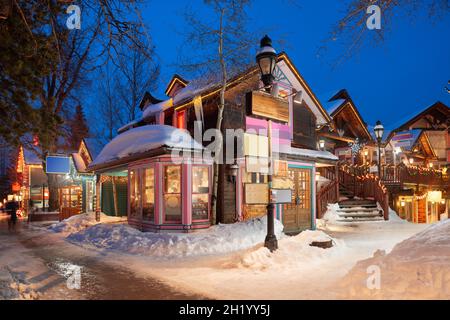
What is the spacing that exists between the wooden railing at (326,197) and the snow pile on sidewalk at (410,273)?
41.1 feet

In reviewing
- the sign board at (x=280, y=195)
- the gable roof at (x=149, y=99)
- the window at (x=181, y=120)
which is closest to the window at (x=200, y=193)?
the window at (x=181, y=120)

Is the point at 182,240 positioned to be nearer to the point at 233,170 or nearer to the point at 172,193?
the point at 172,193

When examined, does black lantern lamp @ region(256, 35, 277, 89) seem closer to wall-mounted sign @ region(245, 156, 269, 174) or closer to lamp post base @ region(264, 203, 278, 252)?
lamp post base @ region(264, 203, 278, 252)

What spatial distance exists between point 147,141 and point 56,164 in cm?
1238

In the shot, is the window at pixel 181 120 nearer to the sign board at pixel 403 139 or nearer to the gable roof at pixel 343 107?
the gable roof at pixel 343 107

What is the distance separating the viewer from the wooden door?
1639 cm

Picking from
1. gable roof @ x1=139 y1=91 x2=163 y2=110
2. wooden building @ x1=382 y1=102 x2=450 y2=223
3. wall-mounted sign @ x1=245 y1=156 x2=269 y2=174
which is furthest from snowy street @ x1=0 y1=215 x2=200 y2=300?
wooden building @ x1=382 y1=102 x2=450 y2=223

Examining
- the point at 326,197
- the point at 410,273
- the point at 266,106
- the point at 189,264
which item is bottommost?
the point at 189,264

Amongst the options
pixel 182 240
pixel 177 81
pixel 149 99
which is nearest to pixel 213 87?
pixel 177 81

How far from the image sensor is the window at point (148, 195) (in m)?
14.8

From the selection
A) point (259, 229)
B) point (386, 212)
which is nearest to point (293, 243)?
point (259, 229)

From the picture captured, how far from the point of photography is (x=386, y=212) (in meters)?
20.2

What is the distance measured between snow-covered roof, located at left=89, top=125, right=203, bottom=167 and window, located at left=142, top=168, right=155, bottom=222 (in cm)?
110

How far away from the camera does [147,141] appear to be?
14367 mm
